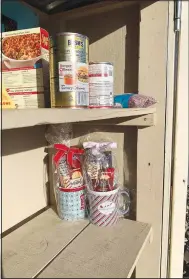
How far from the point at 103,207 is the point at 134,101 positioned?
0.94ft

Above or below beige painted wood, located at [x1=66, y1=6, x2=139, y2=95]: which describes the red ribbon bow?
below

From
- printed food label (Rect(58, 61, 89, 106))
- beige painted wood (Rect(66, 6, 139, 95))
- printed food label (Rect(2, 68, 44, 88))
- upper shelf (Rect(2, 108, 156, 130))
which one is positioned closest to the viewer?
upper shelf (Rect(2, 108, 156, 130))

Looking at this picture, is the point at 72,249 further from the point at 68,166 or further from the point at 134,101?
the point at 134,101

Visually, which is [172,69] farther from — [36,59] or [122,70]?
[36,59]

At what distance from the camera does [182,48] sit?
62cm

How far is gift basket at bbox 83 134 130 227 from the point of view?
2.08ft

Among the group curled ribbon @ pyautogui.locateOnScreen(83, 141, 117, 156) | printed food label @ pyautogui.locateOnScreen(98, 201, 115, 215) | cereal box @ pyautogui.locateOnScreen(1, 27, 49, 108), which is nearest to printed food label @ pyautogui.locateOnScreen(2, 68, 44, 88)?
cereal box @ pyautogui.locateOnScreen(1, 27, 49, 108)

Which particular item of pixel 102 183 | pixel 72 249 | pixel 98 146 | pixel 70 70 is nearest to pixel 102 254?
pixel 72 249

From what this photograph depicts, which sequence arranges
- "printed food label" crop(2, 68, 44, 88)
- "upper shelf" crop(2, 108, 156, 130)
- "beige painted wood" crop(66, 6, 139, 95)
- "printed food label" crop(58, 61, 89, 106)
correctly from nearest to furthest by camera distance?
"upper shelf" crop(2, 108, 156, 130), "printed food label" crop(58, 61, 89, 106), "printed food label" crop(2, 68, 44, 88), "beige painted wood" crop(66, 6, 139, 95)

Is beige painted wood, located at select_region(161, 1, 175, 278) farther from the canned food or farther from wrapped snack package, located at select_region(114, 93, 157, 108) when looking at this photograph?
the canned food

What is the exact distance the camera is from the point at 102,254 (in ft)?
1.73

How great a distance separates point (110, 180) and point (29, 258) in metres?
0.27

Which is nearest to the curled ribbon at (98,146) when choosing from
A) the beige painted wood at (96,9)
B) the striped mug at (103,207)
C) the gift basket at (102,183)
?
the gift basket at (102,183)

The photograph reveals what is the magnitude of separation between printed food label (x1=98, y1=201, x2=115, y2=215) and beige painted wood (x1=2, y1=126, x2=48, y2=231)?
218mm
